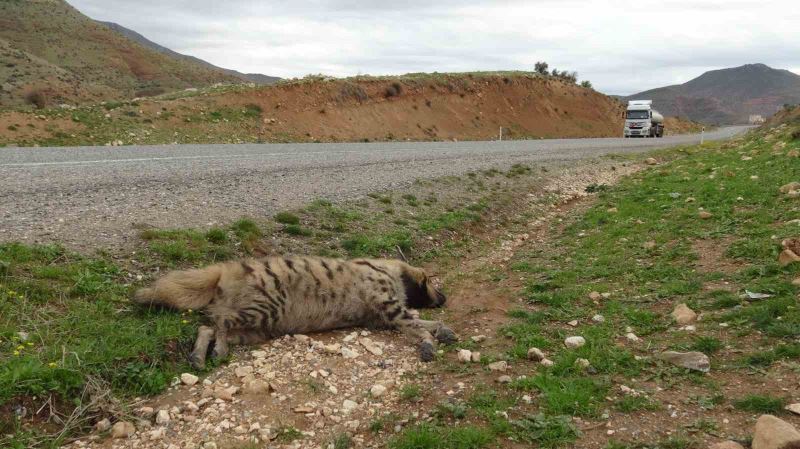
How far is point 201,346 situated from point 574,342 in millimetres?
3293

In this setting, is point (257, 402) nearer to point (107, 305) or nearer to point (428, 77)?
point (107, 305)

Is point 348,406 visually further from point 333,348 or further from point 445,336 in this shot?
point 445,336

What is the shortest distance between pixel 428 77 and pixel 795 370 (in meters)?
44.0

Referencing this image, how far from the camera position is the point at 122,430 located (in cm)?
428

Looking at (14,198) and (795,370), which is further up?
(14,198)

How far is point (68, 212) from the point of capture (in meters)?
7.76

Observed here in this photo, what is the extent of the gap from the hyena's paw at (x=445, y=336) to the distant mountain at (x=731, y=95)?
5072 inches

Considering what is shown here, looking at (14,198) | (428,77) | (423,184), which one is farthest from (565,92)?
(14,198)

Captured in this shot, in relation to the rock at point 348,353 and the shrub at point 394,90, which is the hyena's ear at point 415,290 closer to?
the rock at point 348,353

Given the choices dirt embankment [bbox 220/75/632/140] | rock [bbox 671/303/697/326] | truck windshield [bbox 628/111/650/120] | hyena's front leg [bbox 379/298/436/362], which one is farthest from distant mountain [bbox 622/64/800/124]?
hyena's front leg [bbox 379/298/436/362]

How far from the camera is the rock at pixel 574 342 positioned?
539 centimetres

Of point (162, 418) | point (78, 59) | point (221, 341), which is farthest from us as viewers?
point (78, 59)

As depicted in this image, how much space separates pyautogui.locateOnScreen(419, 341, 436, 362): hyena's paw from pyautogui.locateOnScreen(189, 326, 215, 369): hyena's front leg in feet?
6.34

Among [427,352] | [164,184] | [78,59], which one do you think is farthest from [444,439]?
[78,59]
